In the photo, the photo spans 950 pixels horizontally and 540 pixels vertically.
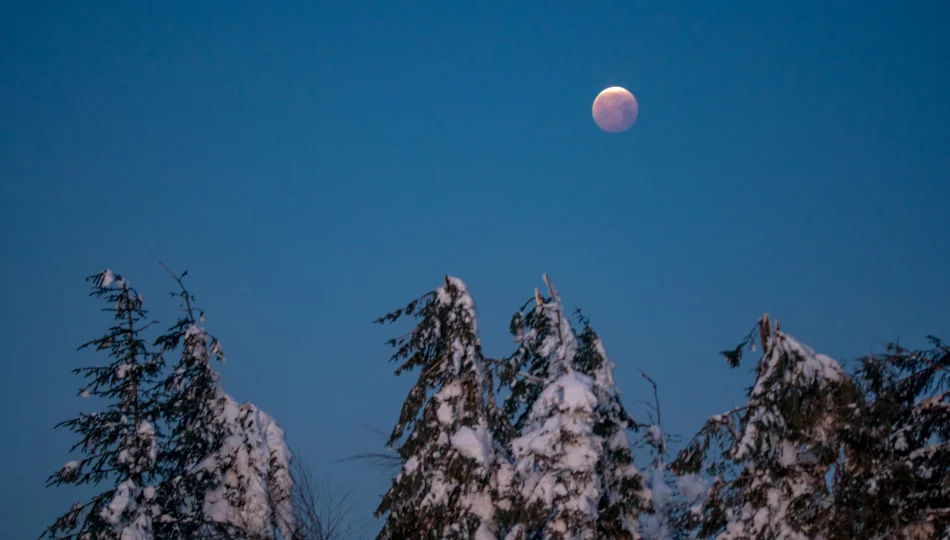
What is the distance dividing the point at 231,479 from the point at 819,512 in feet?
49.2

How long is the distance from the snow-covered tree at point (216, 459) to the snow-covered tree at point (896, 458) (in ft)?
46.4

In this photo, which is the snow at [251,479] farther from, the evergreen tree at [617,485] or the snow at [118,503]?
the evergreen tree at [617,485]

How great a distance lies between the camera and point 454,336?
744 inches

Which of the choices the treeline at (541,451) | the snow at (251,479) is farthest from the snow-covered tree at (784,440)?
the snow at (251,479)

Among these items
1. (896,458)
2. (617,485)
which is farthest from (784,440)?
(617,485)

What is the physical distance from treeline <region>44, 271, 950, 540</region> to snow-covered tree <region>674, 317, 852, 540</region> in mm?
32

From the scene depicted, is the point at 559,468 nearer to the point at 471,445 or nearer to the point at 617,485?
the point at 471,445

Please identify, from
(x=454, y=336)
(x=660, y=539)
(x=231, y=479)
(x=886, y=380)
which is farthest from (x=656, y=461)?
(x=231, y=479)

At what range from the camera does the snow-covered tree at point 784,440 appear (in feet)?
49.5

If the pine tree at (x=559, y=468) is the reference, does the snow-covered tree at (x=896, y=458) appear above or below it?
below

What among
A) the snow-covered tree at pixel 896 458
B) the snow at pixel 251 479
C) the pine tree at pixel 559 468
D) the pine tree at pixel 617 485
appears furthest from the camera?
the snow at pixel 251 479

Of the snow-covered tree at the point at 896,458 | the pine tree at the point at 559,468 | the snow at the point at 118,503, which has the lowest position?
the snow-covered tree at the point at 896,458

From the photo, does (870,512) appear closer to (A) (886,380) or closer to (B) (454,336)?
(A) (886,380)

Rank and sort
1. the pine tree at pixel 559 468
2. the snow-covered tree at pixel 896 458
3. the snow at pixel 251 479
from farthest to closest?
the snow at pixel 251 479
the pine tree at pixel 559 468
the snow-covered tree at pixel 896 458
